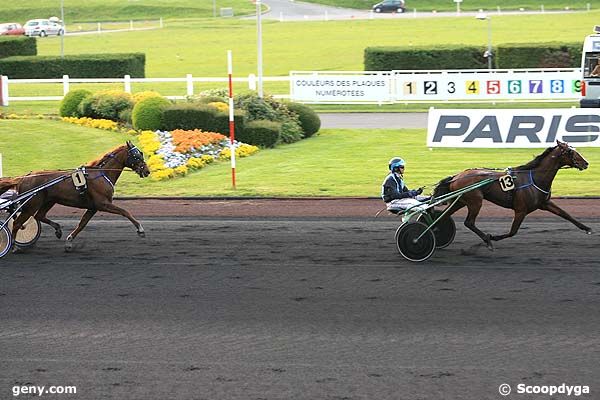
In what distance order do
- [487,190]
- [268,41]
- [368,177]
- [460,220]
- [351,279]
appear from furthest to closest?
[268,41] < [368,177] < [460,220] < [487,190] < [351,279]

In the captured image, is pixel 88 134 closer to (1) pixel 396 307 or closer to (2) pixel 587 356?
(1) pixel 396 307

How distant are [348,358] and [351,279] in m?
2.80

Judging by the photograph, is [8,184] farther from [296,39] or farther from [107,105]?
[296,39]

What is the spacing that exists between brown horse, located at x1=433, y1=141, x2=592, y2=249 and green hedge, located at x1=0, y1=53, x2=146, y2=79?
2895 cm

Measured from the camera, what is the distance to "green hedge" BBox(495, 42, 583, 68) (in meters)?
35.9

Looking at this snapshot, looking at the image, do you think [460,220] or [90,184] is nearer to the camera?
[90,184]

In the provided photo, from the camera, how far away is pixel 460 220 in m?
14.1

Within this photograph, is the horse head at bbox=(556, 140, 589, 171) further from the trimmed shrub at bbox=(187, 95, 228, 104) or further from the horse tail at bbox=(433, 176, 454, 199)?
the trimmed shrub at bbox=(187, 95, 228, 104)

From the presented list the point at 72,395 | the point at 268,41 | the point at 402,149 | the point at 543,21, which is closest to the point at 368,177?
the point at 402,149

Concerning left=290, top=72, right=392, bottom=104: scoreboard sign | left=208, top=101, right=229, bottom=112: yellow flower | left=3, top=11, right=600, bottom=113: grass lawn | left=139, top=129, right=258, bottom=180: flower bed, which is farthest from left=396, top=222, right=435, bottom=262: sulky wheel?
left=3, top=11, right=600, bottom=113: grass lawn

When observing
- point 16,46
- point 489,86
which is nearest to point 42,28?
point 16,46

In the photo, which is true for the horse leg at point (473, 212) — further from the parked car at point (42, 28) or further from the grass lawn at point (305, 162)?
the parked car at point (42, 28)

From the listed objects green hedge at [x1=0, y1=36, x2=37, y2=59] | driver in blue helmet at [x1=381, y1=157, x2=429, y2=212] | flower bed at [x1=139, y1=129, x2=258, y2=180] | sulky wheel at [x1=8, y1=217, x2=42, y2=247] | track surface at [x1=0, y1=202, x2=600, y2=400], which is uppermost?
green hedge at [x1=0, y1=36, x2=37, y2=59]

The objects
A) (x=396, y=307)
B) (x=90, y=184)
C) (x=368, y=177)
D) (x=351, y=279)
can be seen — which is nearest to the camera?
(x=396, y=307)
